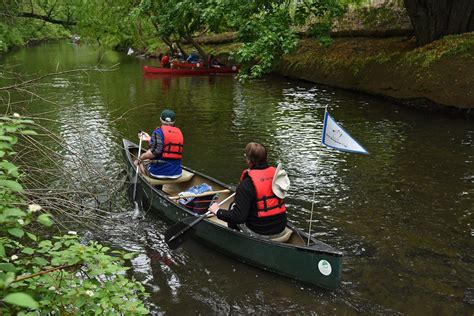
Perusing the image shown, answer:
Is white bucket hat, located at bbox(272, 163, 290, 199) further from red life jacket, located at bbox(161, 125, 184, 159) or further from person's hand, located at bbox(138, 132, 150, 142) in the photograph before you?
person's hand, located at bbox(138, 132, 150, 142)

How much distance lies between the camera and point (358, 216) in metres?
7.59

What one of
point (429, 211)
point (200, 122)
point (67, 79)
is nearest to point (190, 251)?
point (429, 211)

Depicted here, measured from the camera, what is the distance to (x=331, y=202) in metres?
8.16

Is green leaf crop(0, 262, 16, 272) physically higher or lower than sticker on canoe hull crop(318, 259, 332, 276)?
higher

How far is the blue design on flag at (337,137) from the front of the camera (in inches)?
221

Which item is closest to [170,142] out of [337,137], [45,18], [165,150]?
[165,150]

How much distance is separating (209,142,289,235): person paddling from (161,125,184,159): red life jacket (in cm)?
215

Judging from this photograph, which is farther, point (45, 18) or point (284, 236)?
point (45, 18)

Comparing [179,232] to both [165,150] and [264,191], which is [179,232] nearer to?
[264,191]

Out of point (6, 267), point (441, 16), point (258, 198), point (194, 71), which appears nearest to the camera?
point (6, 267)

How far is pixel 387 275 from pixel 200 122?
9.52 metres

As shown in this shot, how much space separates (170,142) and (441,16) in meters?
11.8

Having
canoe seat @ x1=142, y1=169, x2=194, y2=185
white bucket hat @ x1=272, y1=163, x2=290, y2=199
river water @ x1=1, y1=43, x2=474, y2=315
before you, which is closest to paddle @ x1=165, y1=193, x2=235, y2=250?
river water @ x1=1, y1=43, x2=474, y2=315

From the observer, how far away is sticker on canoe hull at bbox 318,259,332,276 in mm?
5242
